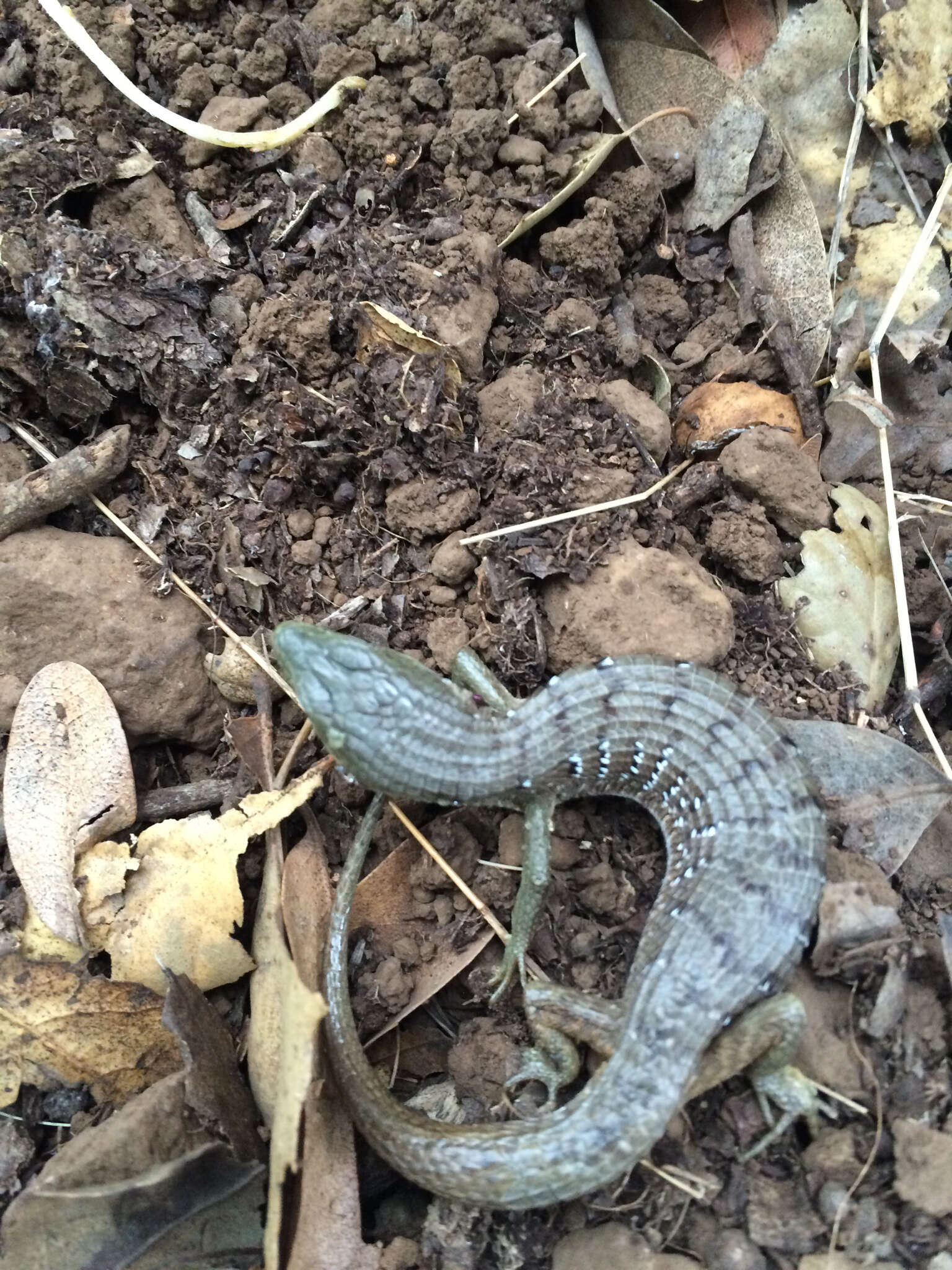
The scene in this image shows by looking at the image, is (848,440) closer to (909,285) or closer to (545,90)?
(909,285)

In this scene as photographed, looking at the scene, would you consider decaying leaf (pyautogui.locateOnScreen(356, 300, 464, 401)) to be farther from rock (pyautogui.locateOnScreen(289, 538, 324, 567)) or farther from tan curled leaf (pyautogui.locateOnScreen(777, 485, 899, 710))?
tan curled leaf (pyautogui.locateOnScreen(777, 485, 899, 710))

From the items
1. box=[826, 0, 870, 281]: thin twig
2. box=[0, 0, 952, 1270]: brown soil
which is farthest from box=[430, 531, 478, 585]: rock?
box=[826, 0, 870, 281]: thin twig

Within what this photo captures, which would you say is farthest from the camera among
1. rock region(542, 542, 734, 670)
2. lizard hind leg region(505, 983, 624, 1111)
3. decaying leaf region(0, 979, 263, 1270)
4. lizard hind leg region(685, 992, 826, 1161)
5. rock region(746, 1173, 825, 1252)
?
rock region(542, 542, 734, 670)

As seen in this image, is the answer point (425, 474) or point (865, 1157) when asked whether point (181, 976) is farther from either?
point (865, 1157)

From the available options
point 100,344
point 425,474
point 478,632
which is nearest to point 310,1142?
point 478,632

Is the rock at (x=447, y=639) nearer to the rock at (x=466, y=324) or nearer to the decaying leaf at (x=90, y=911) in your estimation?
the rock at (x=466, y=324)

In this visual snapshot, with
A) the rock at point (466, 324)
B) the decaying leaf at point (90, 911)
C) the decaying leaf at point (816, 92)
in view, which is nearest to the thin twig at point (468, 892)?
the decaying leaf at point (90, 911)
